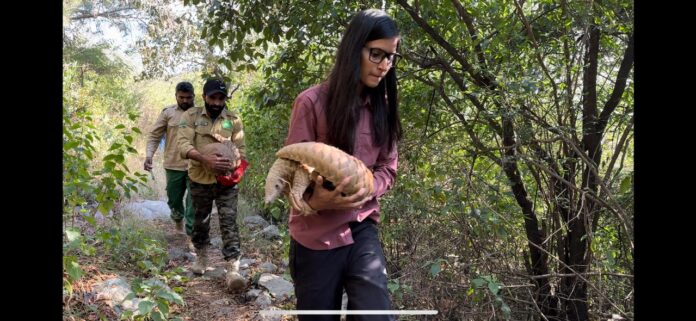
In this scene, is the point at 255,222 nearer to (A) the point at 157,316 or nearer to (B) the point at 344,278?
(A) the point at 157,316

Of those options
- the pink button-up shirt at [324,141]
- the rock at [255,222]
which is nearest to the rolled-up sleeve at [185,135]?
the rock at [255,222]

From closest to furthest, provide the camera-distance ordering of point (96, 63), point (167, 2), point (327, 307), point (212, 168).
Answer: point (327, 307), point (212, 168), point (167, 2), point (96, 63)

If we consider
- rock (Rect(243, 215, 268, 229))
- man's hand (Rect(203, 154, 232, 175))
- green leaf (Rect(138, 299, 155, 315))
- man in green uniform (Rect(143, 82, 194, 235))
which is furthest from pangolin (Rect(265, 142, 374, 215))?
rock (Rect(243, 215, 268, 229))

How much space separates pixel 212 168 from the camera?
4949 mm

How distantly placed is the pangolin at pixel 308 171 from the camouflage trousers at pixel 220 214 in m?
2.97

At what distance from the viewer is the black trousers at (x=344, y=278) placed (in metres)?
2.20

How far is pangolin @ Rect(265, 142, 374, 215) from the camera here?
2.10 metres

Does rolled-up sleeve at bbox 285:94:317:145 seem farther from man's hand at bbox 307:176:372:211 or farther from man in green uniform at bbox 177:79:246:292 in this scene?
man in green uniform at bbox 177:79:246:292

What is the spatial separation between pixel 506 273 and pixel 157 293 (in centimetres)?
219

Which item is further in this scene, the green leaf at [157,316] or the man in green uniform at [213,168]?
the man in green uniform at [213,168]

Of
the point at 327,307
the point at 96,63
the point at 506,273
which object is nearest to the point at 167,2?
the point at 96,63

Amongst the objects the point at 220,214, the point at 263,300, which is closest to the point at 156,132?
the point at 220,214

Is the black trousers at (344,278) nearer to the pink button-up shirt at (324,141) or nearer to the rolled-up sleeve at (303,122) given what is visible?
the pink button-up shirt at (324,141)
